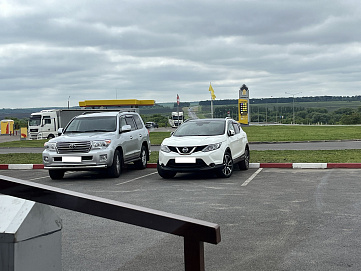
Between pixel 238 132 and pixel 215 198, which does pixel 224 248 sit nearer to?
pixel 215 198

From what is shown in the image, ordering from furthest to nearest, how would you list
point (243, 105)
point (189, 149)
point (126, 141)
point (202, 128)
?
point (243, 105), point (126, 141), point (202, 128), point (189, 149)

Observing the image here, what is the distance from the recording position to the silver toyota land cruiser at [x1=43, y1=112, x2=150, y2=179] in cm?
1359

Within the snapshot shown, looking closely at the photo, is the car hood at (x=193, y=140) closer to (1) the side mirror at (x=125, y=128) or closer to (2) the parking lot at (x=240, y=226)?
(2) the parking lot at (x=240, y=226)

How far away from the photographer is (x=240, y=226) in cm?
698

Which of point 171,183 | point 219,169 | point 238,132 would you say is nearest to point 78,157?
point 171,183

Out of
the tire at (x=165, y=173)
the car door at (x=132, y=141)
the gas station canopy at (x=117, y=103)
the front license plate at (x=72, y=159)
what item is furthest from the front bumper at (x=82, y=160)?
the gas station canopy at (x=117, y=103)

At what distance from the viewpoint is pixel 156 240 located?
6.17 m

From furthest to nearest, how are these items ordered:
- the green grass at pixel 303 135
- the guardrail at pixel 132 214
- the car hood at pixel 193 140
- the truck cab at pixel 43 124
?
the truck cab at pixel 43 124 → the green grass at pixel 303 135 → the car hood at pixel 193 140 → the guardrail at pixel 132 214

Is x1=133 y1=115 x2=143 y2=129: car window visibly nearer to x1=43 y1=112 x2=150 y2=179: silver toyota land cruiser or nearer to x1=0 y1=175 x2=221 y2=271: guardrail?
x1=43 y1=112 x2=150 y2=179: silver toyota land cruiser

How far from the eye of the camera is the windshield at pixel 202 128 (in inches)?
555

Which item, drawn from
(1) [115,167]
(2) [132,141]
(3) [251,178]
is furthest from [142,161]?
(3) [251,178]

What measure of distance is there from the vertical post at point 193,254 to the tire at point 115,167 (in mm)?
11663

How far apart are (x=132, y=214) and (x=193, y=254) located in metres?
0.35

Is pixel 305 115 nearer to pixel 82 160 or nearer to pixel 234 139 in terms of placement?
pixel 234 139
